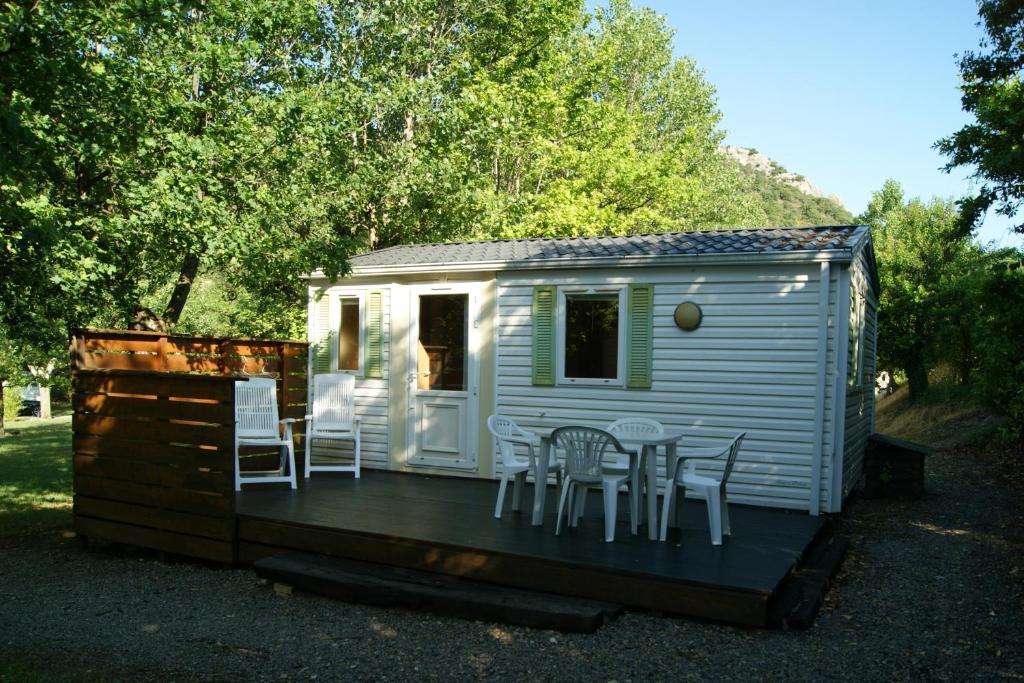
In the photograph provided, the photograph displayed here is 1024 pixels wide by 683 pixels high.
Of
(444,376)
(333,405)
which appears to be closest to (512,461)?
(444,376)

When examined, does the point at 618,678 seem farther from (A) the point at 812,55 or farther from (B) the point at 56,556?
(A) the point at 812,55

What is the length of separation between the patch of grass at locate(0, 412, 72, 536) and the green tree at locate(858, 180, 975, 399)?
52.8ft

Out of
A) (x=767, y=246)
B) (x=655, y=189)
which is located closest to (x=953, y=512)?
(x=767, y=246)

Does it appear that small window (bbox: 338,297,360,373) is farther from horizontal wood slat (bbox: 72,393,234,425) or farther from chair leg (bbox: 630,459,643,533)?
chair leg (bbox: 630,459,643,533)

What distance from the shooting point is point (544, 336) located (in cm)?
774

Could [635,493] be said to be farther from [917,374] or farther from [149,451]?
[917,374]

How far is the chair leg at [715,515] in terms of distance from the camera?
17.3 feet

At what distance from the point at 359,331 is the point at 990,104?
318 inches

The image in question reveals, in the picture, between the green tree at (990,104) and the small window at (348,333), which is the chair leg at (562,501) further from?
the green tree at (990,104)

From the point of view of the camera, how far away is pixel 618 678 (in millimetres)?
3693

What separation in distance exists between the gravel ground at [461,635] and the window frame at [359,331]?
122 inches

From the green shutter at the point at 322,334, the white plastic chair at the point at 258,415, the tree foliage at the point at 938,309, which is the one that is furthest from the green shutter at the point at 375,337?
the tree foliage at the point at 938,309

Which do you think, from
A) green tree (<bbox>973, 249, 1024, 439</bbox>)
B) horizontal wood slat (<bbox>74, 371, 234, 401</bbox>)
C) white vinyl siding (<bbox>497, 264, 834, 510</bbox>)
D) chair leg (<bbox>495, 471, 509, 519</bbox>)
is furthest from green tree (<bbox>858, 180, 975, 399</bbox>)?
horizontal wood slat (<bbox>74, 371, 234, 401</bbox>)

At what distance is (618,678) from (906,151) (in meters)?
16.8
